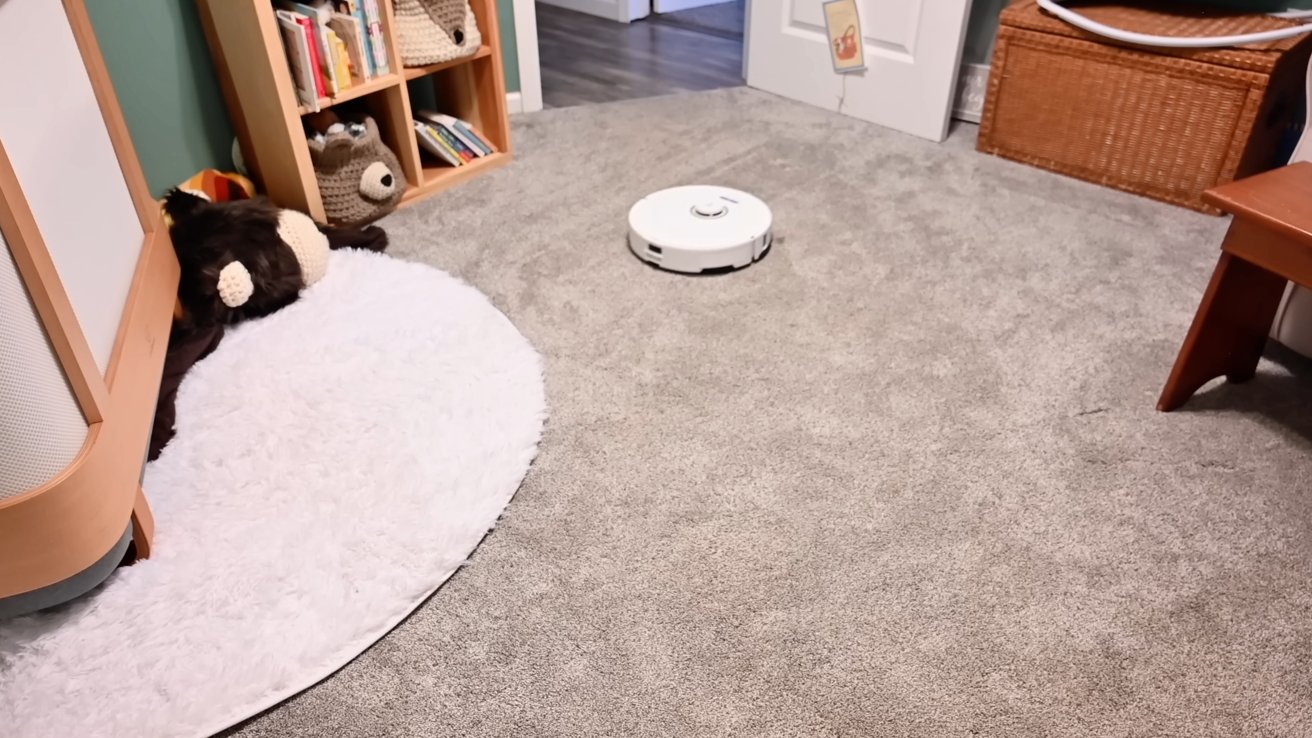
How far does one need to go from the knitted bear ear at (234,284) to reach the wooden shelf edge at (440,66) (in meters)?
0.68

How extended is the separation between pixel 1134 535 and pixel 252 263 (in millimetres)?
1624

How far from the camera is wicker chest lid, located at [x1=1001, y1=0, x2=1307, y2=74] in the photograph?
1982 mm

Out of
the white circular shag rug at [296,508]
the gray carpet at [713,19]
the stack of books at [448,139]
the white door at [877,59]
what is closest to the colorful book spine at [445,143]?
the stack of books at [448,139]

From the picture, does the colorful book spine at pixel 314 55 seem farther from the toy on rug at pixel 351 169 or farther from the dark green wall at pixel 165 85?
the dark green wall at pixel 165 85

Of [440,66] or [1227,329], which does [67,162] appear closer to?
[440,66]

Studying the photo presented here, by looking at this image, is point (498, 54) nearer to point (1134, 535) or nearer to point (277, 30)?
Answer: point (277, 30)

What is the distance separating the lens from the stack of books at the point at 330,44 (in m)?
1.88

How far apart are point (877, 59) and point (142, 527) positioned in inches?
88.1

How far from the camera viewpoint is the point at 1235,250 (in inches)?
52.7

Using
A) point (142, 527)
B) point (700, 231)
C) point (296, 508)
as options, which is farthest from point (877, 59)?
point (142, 527)

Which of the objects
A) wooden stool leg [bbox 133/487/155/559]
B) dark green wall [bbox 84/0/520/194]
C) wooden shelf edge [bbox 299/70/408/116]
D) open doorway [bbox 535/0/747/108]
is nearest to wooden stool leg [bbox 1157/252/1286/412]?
wooden stool leg [bbox 133/487/155/559]

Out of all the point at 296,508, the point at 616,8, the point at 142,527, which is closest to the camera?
the point at 142,527

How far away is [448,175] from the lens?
2.32m

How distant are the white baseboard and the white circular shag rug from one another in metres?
1.68
